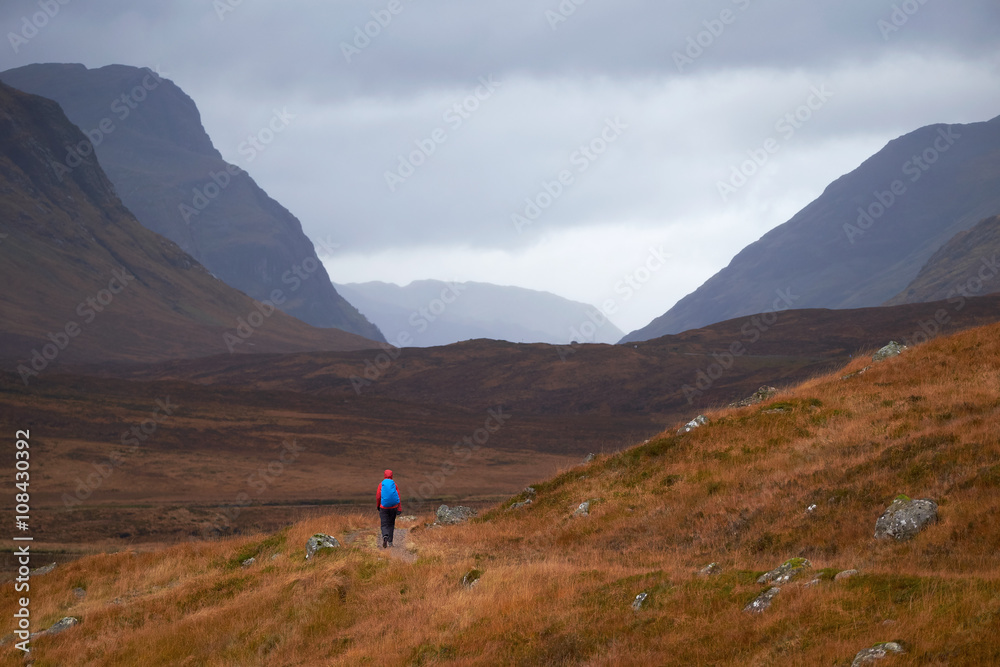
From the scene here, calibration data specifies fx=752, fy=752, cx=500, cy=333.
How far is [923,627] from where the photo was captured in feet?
25.8

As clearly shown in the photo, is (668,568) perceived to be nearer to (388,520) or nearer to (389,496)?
(389,496)

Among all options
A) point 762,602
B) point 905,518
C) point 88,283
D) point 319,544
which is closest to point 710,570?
point 762,602

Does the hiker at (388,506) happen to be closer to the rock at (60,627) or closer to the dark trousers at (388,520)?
the dark trousers at (388,520)

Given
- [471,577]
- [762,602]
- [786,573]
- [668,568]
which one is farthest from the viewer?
[471,577]

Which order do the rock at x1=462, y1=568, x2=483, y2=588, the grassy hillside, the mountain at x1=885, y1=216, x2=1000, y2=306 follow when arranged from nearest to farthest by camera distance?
the grassy hillside < the rock at x1=462, y1=568, x2=483, y2=588 < the mountain at x1=885, y1=216, x2=1000, y2=306

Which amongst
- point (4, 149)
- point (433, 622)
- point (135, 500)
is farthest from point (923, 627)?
point (4, 149)

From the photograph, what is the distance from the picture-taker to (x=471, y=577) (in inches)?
535

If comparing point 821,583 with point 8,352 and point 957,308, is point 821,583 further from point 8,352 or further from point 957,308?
point 8,352

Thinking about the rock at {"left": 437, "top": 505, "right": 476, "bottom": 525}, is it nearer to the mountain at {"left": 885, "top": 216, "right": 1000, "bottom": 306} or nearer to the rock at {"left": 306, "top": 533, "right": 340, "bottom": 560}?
the rock at {"left": 306, "top": 533, "right": 340, "bottom": 560}

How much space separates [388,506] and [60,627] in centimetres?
718

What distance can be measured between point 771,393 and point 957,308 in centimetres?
9712

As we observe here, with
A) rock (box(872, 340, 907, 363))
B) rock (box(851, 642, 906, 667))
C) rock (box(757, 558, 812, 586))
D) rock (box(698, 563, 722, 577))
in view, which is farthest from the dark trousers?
rock (box(872, 340, 907, 363))

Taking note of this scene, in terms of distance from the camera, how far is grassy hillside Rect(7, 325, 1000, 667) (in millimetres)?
8938

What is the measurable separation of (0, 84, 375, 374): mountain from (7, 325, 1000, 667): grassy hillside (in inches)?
4376
